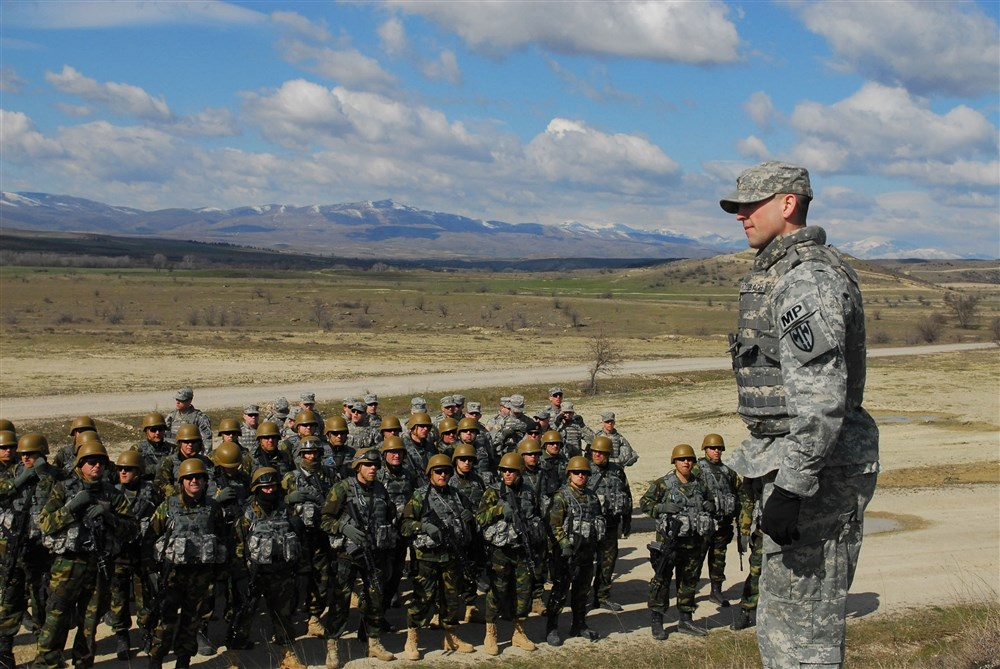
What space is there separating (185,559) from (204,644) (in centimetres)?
175

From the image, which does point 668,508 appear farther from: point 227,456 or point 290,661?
point 227,456

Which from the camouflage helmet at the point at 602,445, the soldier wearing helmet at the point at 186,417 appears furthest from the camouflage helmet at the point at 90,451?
the camouflage helmet at the point at 602,445

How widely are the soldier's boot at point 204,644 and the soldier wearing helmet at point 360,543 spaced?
134 cm

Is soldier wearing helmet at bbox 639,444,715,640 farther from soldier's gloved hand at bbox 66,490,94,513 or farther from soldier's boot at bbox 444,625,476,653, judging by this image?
soldier's gloved hand at bbox 66,490,94,513

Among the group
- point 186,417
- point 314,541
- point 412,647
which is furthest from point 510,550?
point 186,417

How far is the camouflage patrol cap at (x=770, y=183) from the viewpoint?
4926mm

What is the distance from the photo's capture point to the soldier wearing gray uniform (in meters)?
4.51

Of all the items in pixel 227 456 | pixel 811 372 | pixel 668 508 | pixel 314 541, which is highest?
pixel 811 372

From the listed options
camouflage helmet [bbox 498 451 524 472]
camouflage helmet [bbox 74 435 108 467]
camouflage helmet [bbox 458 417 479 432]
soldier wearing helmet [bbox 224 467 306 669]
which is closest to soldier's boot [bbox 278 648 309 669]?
soldier wearing helmet [bbox 224 467 306 669]

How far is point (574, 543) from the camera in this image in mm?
10008

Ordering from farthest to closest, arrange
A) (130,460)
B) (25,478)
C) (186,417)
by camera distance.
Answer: (186,417) < (130,460) < (25,478)

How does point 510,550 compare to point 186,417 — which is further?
point 186,417

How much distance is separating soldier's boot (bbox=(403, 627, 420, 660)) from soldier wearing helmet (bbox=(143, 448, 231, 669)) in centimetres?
218

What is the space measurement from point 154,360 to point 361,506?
1320 inches
